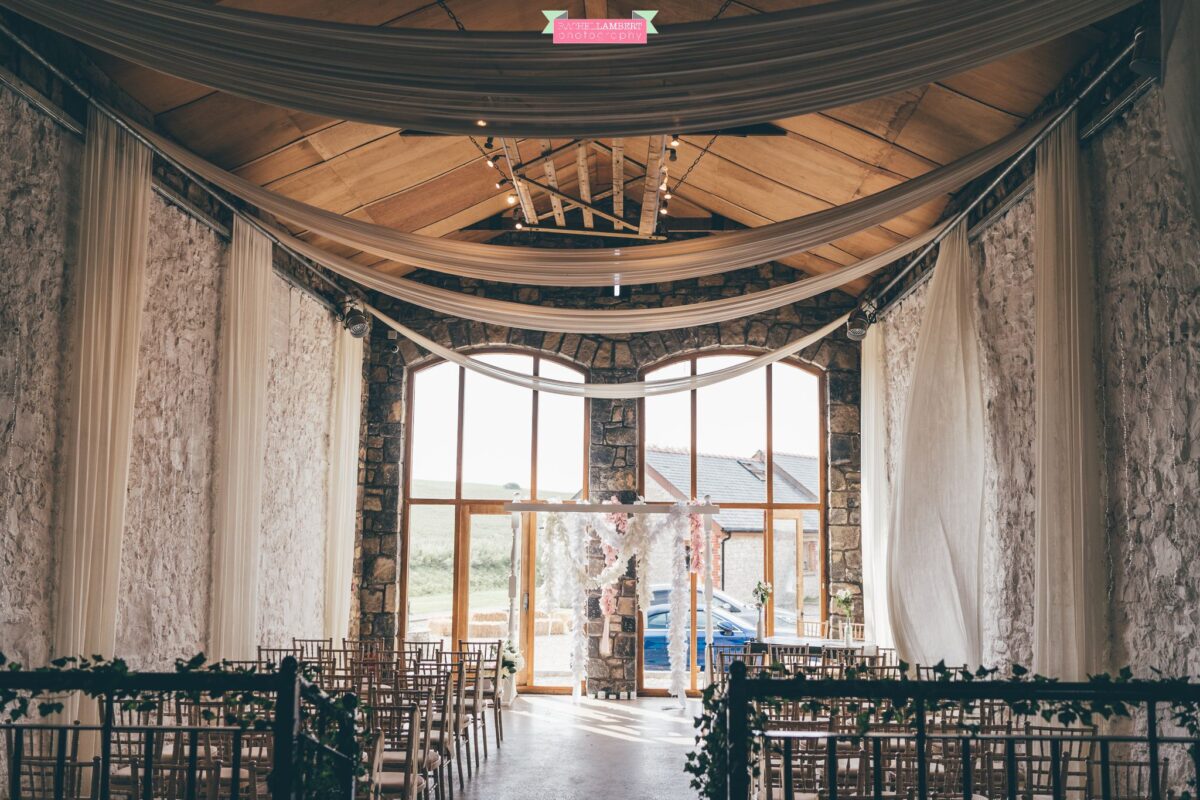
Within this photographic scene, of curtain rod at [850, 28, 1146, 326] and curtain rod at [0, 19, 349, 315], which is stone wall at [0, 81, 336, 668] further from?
curtain rod at [850, 28, 1146, 326]

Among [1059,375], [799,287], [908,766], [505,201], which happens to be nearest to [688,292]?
[505,201]

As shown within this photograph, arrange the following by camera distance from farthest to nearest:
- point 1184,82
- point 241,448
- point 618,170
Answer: point 618,170 → point 241,448 → point 1184,82

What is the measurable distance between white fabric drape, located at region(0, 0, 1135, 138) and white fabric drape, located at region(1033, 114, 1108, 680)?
5.83 ft

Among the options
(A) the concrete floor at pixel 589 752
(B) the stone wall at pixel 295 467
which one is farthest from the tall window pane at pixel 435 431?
(A) the concrete floor at pixel 589 752

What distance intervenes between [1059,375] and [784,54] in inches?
99.9

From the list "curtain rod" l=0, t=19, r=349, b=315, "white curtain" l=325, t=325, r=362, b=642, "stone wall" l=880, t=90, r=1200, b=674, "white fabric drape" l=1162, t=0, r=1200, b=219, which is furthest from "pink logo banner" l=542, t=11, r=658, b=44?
"white curtain" l=325, t=325, r=362, b=642

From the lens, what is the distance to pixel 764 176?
913cm

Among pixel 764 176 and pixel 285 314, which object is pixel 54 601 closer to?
pixel 285 314

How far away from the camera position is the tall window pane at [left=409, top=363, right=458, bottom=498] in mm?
11305

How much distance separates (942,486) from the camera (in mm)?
6809

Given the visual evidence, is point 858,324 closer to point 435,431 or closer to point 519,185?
point 519,185

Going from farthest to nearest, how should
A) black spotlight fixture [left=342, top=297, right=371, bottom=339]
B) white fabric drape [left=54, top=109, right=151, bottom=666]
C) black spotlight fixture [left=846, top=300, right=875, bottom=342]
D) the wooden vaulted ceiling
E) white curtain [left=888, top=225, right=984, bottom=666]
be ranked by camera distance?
black spotlight fixture [left=846, top=300, right=875, bottom=342], black spotlight fixture [left=342, top=297, right=371, bottom=339], white curtain [left=888, top=225, right=984, bottom=666], the wooden vaulted ceiling, white fabric drape [left=54, top=109, right=151, bottom=666]

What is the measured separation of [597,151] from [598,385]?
8.46ft

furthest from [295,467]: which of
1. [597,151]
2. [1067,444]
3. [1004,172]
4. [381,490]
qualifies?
[1067,444]
